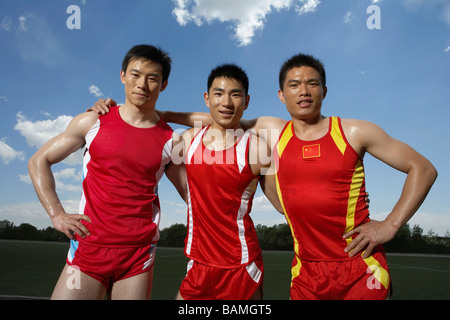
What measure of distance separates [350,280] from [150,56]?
298 cm

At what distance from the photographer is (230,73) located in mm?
3467

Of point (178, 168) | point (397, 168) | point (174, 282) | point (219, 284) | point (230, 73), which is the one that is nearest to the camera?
point (397, 168)

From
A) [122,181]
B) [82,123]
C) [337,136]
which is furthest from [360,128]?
[82,123]

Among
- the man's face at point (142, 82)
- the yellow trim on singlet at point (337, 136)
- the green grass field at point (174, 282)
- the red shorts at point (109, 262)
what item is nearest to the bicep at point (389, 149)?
the yellow trim on singlet at point (337, 136)

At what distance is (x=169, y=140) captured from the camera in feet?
11.6

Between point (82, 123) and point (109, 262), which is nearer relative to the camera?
point (109, 262)

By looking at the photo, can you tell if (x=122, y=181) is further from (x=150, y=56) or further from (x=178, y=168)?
(x=150, y=56)

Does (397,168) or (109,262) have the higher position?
(397,168)

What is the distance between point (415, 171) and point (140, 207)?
101 inches

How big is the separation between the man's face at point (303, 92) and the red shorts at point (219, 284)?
1638mm

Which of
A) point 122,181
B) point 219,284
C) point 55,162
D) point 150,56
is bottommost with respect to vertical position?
point 219,284

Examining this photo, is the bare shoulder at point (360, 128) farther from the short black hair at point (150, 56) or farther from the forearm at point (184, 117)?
the short black hair at point (150, 56)

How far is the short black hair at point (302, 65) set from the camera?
3297mm

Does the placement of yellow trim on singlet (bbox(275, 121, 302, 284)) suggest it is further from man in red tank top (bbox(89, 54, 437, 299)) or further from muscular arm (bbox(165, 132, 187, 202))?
muscular arm (bbox(165, 132, 187, 202))
